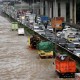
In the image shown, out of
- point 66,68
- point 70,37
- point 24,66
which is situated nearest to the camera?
point 66,68

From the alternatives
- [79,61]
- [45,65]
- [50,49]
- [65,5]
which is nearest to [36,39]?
[50,49]

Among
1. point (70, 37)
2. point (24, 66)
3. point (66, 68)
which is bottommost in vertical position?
point (24, 66)

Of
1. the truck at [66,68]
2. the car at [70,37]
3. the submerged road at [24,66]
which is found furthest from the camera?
the car at [70,37]

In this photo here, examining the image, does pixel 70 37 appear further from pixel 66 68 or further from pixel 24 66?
pixel 66 68

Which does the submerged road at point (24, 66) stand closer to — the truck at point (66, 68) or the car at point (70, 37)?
the truck at point (66, 68)

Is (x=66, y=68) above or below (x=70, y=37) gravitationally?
above

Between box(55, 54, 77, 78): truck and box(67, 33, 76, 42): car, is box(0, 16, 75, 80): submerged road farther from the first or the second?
box(67, 33, 76, 42): car

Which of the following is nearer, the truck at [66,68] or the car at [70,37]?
the truck at [66,68]

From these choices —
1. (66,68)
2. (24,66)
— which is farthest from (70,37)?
(66,68)

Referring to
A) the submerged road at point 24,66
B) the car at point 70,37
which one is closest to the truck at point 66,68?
the submerged road at point 24,66

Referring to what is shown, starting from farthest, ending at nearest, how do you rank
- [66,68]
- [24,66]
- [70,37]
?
1. [70,37]
2. [24,66]
3. [66,68]

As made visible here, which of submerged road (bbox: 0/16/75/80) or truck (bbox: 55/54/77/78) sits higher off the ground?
truck (bbox: 55/54/77/78)

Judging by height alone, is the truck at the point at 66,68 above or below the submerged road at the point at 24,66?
above

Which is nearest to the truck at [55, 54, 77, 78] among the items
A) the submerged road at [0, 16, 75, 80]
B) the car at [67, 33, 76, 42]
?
the submerged road at [0, 16, 75, 80]
